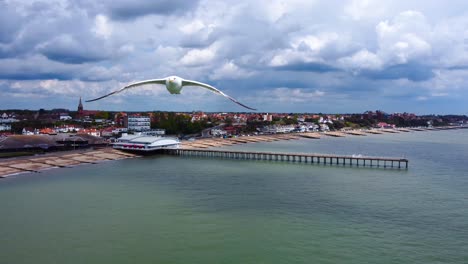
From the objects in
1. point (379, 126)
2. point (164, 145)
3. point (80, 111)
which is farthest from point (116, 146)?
point (379, 126)

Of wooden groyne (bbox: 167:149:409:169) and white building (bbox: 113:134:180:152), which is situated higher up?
white building (bbox: 113:134:180:152)

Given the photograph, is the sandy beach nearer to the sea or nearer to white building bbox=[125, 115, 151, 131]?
the sea

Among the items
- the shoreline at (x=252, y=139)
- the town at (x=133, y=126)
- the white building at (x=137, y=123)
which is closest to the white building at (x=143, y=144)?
the shoreline at (x=252, y=139)

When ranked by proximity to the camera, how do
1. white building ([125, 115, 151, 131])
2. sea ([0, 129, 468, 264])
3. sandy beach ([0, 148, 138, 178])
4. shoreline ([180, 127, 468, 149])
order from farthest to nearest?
1. white building ([125, 115, 151, 131])
2. shoreline ([180, 127, 468, 149])
3. sandy beach ([0, 148, 138, 178])
4. sea ([0, 129, 468, 264])

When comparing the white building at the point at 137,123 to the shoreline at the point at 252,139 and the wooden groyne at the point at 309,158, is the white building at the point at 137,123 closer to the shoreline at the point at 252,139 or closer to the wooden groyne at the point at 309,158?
the shoreline at the point at 252,139

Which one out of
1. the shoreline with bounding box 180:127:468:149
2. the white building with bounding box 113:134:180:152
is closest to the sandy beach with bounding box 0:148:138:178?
the white building with bounding box 113:134:180:152

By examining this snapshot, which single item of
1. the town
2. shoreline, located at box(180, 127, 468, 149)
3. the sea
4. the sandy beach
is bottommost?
the sea

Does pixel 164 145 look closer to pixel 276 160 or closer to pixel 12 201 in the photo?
pixel 276 160
